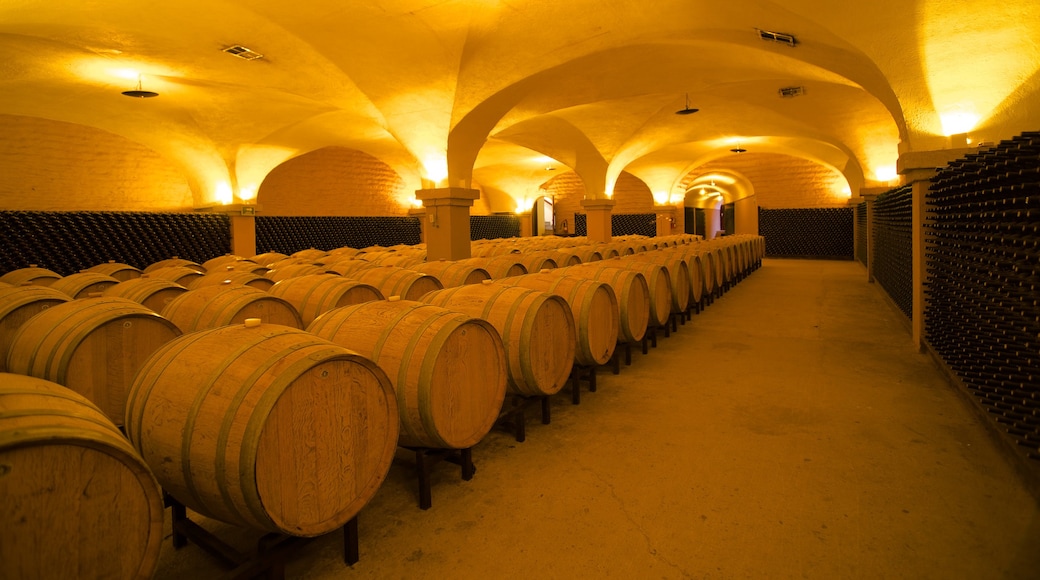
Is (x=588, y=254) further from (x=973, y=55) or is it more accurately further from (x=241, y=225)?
(x=241, y=225)

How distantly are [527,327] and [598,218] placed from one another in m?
12.6

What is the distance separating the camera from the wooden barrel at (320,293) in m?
3.83

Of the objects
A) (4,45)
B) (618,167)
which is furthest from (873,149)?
(4,45)

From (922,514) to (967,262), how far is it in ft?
6.55

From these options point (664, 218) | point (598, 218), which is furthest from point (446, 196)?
point (664, 218)

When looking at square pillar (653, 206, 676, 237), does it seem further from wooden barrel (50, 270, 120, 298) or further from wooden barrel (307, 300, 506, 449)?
wooden barrel (307, 300, 506, 449)

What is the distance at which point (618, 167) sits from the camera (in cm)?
1481

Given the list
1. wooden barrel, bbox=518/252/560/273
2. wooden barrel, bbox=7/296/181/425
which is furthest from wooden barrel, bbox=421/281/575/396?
wooden barrel, bbox=518/252/560/273

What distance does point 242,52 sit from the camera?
7.00 m

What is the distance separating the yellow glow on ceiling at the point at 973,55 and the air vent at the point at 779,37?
58.8 inches

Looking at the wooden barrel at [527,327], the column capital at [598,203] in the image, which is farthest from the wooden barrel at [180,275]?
the column capital at [598,203]

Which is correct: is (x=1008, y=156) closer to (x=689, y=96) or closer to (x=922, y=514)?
(x=922, y=514)

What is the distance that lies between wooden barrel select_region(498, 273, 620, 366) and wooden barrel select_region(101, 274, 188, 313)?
2.44 meters

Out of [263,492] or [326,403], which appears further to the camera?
[326,403]
